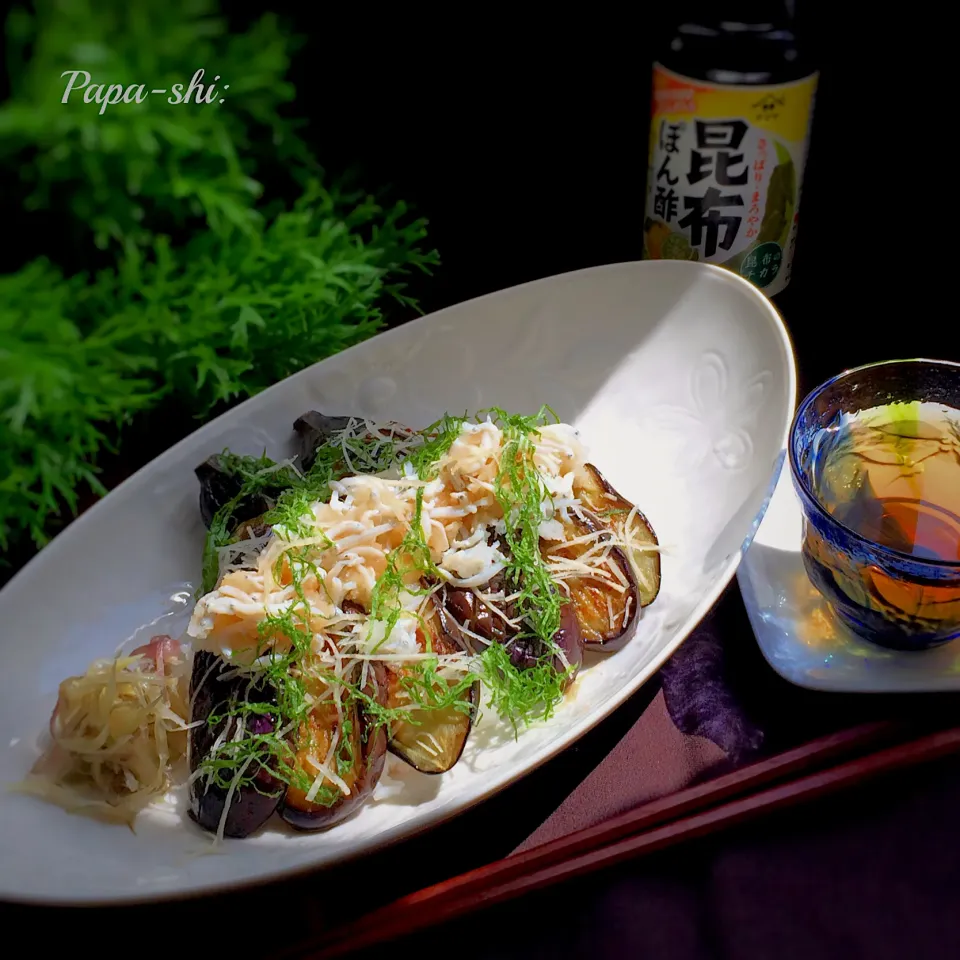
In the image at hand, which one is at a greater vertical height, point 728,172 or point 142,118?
point 142,118

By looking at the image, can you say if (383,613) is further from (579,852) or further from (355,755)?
(579,852)

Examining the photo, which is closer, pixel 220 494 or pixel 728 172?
pixel 220 494

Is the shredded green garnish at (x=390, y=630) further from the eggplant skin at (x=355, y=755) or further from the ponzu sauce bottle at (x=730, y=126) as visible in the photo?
the ponzu sauce bottle at (x=730, y=126)

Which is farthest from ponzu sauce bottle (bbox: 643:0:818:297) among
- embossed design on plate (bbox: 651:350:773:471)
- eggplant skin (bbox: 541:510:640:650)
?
eggplant skin (bbox: 541:510:640:650)

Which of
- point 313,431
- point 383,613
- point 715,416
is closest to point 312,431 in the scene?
point 313,431

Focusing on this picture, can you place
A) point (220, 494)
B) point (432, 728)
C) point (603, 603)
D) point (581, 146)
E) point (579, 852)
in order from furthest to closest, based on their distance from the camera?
1. point (581, 146)
2. point (220, 494)
3. point (603, 603)
4. point (432, 728)
5. point (579, 852)

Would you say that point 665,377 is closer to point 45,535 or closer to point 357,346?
point 357,346

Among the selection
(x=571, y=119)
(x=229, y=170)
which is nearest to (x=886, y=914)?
(x=229, y=170)
